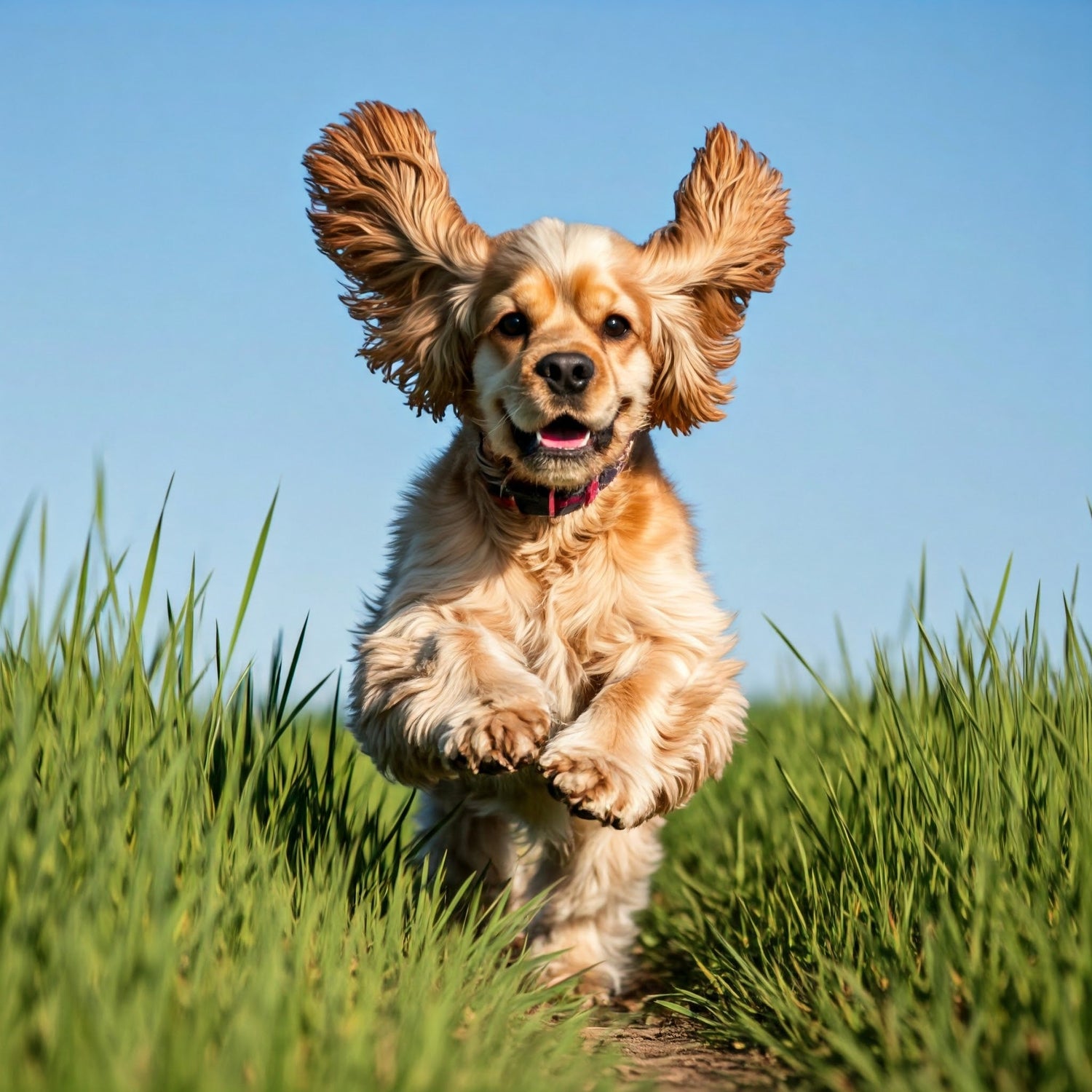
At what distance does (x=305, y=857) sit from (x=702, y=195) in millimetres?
2830

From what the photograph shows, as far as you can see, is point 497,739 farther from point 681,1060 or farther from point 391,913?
point 681,1060

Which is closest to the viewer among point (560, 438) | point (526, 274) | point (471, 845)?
point (560, 438)

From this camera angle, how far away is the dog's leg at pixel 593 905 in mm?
4629

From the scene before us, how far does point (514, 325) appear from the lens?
4043mm

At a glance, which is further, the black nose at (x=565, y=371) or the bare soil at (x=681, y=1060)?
the black nose at (x=565, y=371)

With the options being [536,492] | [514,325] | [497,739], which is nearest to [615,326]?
[514,325]

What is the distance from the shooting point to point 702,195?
4625 millimetres

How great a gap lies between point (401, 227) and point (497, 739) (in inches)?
82.1

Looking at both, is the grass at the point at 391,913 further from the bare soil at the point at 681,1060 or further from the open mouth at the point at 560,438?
the open mouth at the point at 560,438

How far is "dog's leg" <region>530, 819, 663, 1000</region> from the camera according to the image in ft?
15.2

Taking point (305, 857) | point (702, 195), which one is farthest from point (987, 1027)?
point (702, 195)

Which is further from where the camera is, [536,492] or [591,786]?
[536,492]

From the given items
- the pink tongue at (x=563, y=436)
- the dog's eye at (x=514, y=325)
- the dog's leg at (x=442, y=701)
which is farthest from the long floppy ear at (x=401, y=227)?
the dog's leg at (x=442, y=701)

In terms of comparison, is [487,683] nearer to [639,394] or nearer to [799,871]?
[639,394]
